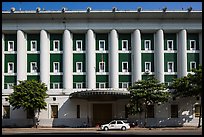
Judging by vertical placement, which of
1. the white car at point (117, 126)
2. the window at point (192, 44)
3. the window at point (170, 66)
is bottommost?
the white car at point (117, 126)

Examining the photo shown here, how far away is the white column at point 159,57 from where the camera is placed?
4328 centimetres

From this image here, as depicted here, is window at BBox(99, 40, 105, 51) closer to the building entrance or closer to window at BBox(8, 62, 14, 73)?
the building entrance

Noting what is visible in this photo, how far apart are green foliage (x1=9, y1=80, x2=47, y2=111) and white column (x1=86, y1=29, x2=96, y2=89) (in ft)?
21.2

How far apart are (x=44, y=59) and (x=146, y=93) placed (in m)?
14.3

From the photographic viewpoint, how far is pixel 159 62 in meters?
43.3

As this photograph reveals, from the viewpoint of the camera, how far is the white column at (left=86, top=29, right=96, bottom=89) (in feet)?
141

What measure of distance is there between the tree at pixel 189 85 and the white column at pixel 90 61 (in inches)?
397

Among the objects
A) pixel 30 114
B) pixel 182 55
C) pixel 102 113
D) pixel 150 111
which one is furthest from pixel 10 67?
pixel 182 55

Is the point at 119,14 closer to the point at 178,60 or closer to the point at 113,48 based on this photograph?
the point at 113,48

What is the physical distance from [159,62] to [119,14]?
8159 mm

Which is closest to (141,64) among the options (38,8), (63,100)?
(63,100)

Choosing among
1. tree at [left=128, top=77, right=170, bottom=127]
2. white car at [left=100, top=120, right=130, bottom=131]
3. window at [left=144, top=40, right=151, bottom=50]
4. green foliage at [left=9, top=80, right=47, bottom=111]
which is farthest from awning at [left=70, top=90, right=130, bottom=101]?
window at [left=144, top=40, right=151, bottom=50]

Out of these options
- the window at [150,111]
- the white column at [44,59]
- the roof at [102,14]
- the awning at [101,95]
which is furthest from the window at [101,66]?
the window at [150,111]

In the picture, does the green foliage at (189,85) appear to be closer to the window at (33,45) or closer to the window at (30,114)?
the window at (30,114)
